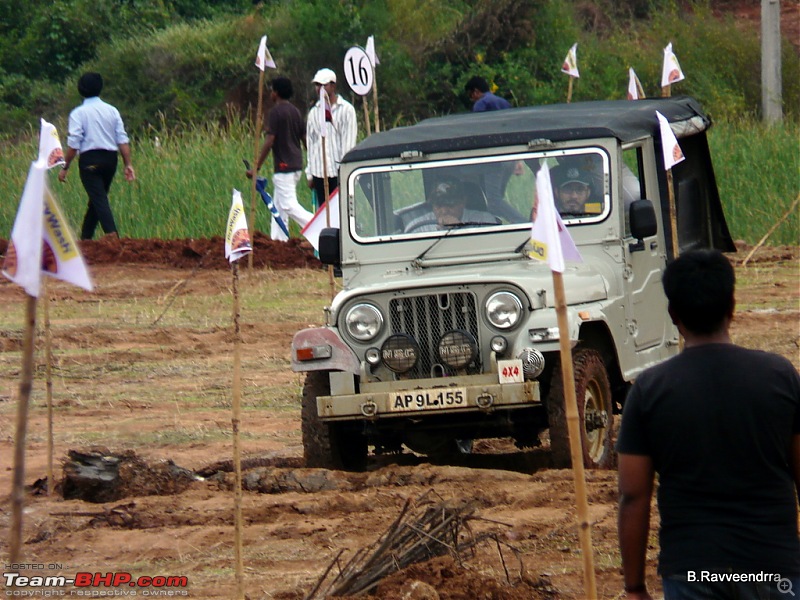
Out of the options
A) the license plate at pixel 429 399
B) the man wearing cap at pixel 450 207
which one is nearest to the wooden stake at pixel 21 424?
the license plate at pixel 429 399

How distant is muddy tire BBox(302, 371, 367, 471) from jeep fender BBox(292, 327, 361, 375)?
0.85 feet

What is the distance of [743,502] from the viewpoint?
3238 millimetres

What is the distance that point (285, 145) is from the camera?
612 inches

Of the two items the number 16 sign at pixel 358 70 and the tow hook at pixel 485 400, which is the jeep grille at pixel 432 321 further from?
the number 16 sign at pixel 358 70

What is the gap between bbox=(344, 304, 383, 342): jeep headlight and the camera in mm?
7281

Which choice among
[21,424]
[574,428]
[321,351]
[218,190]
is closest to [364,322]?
[321,351]

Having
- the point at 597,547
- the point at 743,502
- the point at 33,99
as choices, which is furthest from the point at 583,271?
the point at 33,99

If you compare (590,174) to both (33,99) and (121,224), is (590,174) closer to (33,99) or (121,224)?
(121,224)

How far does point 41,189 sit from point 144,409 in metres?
6.37

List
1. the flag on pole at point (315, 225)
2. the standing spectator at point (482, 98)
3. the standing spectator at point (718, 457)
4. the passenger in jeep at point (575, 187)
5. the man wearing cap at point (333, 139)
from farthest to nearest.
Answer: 1. the man wearing cap at point (333, 139)
2. the standing spectator at point (482, 98)
3. the flag on pole at point (315, 225)
4. the passenger in jeep at point (575, 187)
5. the standing spectator at point (718, 457)

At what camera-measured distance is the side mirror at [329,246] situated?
26.4ft

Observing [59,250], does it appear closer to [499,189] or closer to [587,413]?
[587,413]

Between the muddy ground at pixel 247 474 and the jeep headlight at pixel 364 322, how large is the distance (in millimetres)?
693

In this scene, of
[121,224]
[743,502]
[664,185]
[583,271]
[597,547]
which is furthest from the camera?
[121,224]
